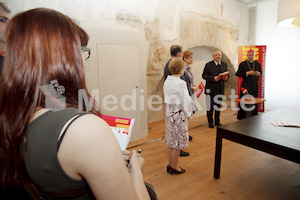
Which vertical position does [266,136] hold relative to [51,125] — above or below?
below

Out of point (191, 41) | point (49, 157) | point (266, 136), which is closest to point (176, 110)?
point (266, 136)

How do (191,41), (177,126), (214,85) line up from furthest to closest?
1. (191,41)
2. (214,85)
3. (177,126)

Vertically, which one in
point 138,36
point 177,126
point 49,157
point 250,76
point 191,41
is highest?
point 191,41

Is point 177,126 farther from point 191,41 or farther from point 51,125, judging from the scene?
point 191,41

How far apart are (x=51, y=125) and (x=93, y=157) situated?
170 mm

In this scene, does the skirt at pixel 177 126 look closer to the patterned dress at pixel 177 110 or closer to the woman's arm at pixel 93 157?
the patterned dress at pixel 177 110

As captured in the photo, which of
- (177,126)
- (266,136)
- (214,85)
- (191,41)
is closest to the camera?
(266,136)

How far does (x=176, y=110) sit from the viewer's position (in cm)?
259

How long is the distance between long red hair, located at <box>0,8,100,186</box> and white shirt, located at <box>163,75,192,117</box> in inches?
76.6

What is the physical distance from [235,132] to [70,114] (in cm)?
216

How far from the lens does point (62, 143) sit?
0.57 metres

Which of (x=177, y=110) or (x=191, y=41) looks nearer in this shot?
(x=177, y=110)

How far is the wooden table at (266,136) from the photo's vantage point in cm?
187

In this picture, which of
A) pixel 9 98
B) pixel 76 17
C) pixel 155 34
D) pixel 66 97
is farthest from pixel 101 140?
pixel 155 34
